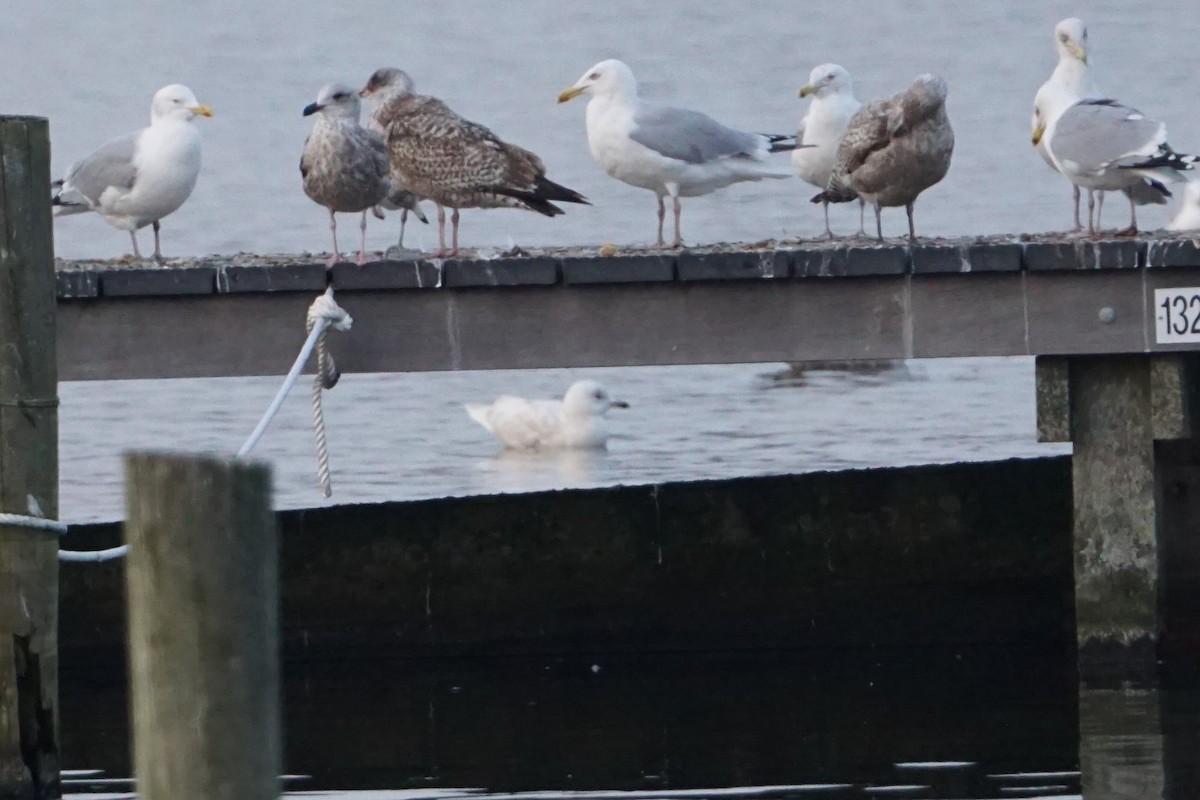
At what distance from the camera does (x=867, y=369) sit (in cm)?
1872

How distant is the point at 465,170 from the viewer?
31.0 feet

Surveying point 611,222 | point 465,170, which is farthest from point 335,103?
point 611,222

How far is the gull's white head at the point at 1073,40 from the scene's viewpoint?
1096 centimetres

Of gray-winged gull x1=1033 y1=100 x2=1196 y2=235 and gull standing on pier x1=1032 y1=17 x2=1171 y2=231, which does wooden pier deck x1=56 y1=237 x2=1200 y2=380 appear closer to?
gray-winged gull x1=1033 y1=100 x2=1196 y2=235

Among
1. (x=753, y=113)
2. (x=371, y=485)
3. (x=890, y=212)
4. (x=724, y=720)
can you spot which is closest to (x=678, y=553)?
(x=724, y=720)

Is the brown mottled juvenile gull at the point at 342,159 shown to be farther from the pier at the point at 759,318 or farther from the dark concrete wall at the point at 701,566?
the dark concrete wall at the point at 701,566

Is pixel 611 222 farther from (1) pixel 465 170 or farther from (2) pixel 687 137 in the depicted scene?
(1) pixel 465 170

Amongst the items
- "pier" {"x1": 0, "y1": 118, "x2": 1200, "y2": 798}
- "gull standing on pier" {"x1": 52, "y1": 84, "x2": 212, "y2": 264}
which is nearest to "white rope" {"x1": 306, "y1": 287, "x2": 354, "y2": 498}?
"pier" {"x1": 0, "y1": 118, "x2": 1200, "y2": 798}

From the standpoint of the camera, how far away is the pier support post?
852 centimetres

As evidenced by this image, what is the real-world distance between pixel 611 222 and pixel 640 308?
1644 centimetres

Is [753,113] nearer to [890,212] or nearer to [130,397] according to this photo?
[890,212]

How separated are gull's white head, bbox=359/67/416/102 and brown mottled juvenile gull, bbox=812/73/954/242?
7.05 feet

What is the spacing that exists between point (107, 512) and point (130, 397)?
16.2ft

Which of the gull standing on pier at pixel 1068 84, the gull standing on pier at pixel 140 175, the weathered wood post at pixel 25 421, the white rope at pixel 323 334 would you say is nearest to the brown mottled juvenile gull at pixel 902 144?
the gull standing on pier at pixel 1068 84
